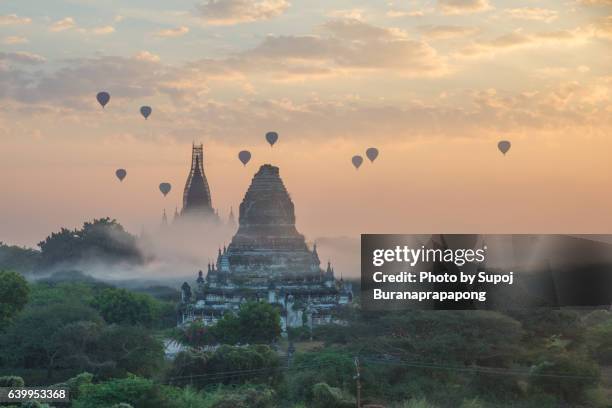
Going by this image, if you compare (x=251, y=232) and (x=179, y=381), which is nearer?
(x=179, y=381)

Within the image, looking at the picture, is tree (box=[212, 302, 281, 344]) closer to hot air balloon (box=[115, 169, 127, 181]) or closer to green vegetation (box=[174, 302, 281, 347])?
green vegetation (box=[174, 302, 281, 347])

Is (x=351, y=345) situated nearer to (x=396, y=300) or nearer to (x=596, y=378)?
(x=396, y=300)

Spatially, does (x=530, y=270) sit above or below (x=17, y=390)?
above

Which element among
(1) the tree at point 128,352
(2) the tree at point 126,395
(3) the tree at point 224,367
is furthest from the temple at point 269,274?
(2) the tree at point 126,395

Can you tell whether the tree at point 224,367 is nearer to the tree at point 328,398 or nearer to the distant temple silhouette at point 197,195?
the tree at point 328,398

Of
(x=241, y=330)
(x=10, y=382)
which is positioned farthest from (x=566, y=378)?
(x=241, y=330)

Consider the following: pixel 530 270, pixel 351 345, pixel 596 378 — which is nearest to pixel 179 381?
pixel 351 345

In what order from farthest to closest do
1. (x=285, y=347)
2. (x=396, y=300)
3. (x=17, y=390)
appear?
(x=285, y=347) → (x=396, y=300) → (x=17, y=390)
